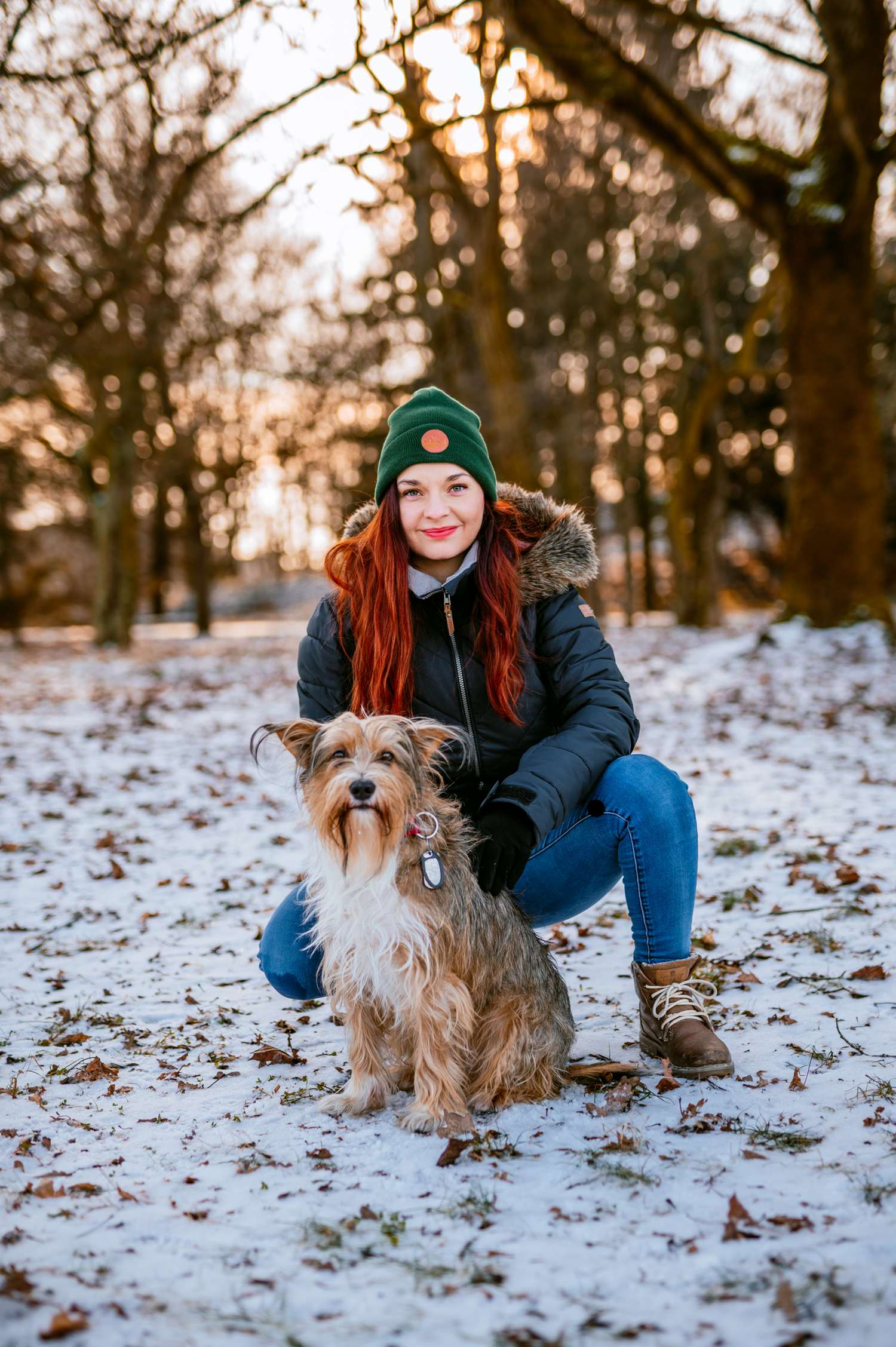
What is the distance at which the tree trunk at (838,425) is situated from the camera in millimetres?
12250

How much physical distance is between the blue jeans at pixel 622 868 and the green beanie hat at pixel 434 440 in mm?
1162

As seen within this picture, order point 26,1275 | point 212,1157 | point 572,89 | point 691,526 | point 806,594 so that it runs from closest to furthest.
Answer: point 26,1275 → point 212,1157 → point 572,89 → point 806,594 → point 691,526

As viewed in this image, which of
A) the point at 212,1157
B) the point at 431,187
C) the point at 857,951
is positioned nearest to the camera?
the point at 212,1157

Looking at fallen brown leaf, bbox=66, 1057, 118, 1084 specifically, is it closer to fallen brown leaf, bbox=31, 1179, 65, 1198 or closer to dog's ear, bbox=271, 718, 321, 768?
fallen brown leaf, bbox=31, 1179, 65, 1198

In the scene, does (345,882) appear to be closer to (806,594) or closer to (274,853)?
(274,853)

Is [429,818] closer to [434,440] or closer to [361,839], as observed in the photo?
[361,839]

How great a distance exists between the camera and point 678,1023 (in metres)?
3.52

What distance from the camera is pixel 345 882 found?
3.19 meters

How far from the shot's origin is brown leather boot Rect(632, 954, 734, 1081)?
345 centimetres

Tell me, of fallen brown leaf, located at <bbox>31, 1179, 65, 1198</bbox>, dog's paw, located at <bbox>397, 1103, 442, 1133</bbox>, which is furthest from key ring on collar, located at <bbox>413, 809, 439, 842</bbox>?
fallen brown leaf, located at <bbox>31, 1179, 65, 1198</bbox>

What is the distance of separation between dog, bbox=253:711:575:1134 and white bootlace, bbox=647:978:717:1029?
34cm

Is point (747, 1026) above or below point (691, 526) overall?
below

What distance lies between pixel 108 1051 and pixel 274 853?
2.66 metres

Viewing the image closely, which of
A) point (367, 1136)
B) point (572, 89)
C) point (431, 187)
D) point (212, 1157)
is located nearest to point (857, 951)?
point (367, 1136)
